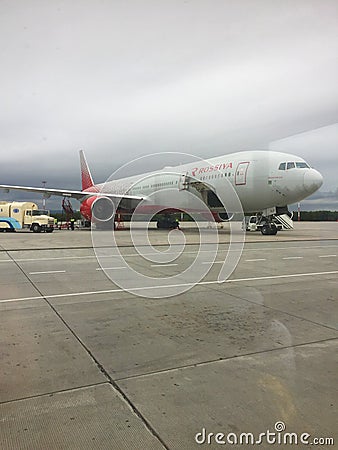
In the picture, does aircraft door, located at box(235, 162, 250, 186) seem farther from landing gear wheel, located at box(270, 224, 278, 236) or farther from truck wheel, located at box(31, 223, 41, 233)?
truck wheel, located at box(31, 223, 41, 233)

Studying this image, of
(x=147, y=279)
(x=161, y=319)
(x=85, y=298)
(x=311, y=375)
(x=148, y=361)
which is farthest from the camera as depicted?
(x=147, y=279)

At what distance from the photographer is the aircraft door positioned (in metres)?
19.4

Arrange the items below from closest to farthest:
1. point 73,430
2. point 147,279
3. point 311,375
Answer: point 73,430
point 311,375
point 147,279

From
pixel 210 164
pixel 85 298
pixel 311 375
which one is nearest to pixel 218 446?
pixel 311 375

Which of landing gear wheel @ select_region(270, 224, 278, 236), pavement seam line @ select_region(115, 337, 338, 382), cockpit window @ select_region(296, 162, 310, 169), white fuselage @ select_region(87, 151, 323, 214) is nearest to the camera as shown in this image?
pavement seam line @ select_region(115, 337, 338, 382)

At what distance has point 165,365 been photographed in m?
3.47

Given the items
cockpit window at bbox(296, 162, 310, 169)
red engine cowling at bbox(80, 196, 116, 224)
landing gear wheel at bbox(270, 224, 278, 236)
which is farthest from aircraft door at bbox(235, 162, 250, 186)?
red engine cowling at bbox(80, 196, 116, 224)

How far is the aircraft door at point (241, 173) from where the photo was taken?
19.4 metres

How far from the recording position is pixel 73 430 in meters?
2.40

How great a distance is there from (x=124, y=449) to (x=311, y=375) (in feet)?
5.81

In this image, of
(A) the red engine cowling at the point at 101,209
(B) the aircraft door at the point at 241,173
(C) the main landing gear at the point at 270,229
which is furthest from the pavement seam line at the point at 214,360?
(A) the red engine cowling at the point at 101,209

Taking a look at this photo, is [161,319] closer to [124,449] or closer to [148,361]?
[148,361]

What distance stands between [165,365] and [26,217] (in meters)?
26.3

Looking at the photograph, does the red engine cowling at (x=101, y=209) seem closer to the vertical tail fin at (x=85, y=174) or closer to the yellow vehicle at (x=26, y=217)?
the yellow vehicle at (x=26, y=217)
